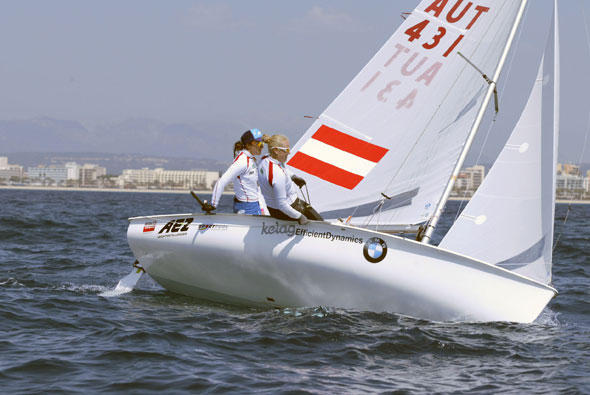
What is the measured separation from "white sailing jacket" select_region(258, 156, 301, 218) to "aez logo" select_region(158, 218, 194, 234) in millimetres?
1054

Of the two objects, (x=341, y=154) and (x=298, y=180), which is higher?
(x=341, y=154)

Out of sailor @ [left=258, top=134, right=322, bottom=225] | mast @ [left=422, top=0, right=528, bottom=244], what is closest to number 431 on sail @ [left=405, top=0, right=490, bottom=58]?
mast @ [left=422, top=0, right=528, bottom=244]

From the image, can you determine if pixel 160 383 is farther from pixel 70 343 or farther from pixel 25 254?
pixel 25 254

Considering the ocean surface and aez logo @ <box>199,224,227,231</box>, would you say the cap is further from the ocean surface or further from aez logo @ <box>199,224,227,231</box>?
the ocean surface

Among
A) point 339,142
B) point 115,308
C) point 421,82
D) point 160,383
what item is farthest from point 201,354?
point 421,82

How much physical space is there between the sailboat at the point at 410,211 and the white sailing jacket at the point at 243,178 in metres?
0.36

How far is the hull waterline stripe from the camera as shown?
332 inches

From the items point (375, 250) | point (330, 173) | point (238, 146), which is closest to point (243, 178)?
point (238, 146)

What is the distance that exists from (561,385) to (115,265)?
830 cm

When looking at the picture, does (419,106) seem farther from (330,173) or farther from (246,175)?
(246,175)

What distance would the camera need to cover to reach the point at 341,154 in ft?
27.5

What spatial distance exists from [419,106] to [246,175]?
6.96 ft

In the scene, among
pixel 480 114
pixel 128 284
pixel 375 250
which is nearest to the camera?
pixel 375 250


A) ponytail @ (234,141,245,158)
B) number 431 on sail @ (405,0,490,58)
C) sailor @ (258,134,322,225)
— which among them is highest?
number 431 on sail @ (405,0,490,58)
